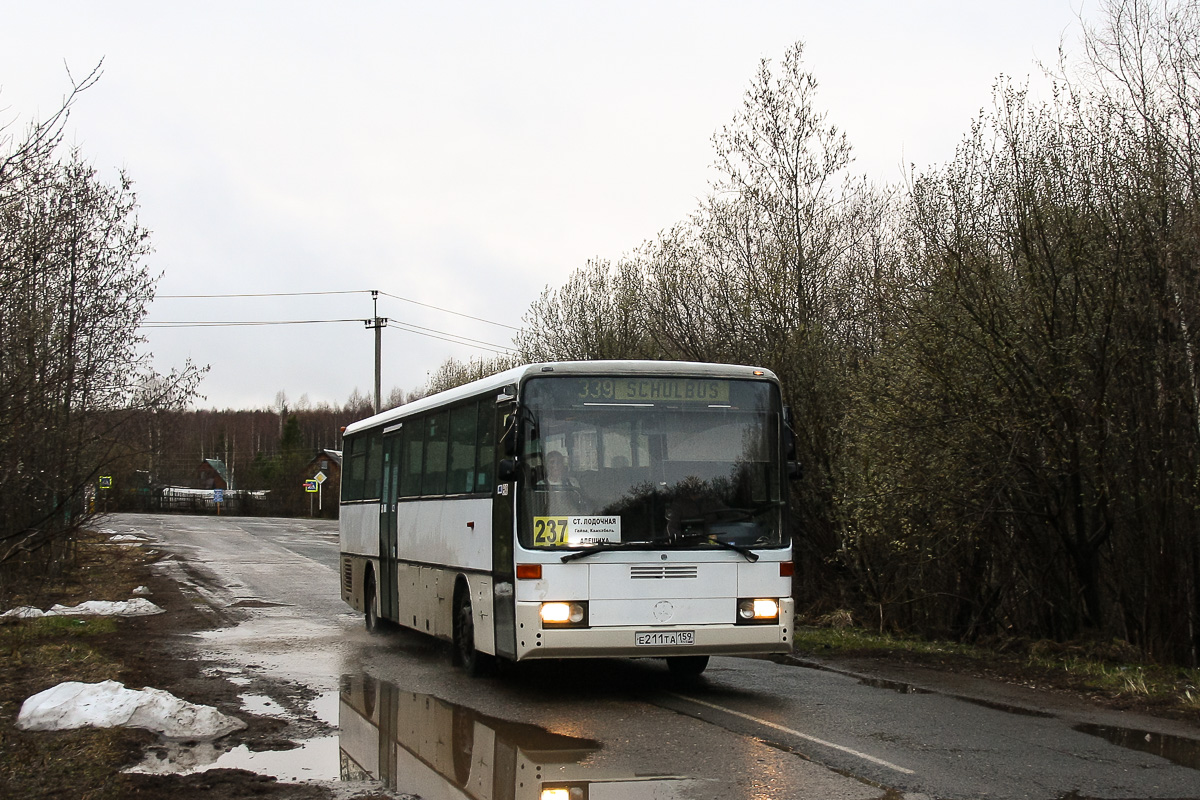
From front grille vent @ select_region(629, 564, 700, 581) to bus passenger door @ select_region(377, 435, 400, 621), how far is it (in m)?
5.87

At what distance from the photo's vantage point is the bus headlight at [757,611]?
1055cm

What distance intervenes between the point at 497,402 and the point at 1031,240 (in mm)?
7418

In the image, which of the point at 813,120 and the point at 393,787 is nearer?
the point at 393,787

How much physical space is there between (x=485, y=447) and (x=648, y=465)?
2.00 m

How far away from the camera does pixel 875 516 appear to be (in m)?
16.4

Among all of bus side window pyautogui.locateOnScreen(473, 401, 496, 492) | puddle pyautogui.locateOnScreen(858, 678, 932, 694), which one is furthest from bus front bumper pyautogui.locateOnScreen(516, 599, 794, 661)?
bus side window pyautogui.locateOnScreen(473, 401, 496, 492)

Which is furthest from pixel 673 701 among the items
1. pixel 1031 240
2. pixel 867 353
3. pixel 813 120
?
pixel 813 120

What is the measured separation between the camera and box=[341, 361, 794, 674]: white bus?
10.3 meters

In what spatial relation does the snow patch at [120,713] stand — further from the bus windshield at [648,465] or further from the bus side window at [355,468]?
the bus side window at [355,468]

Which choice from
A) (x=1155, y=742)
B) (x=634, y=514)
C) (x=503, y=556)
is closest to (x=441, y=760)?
(x=503, y=556)

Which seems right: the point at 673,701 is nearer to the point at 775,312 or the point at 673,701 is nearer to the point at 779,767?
the point at 779,767

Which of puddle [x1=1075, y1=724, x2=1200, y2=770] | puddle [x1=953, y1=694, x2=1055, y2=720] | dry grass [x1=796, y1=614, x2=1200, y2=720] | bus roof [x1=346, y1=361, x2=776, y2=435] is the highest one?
bus roof [x1=346, y1=361, x2=776, y2=435]

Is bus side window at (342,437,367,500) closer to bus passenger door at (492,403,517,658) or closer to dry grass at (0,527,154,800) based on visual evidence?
dry grass at (0,527,154,800)

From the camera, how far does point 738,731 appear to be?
8.87 m
